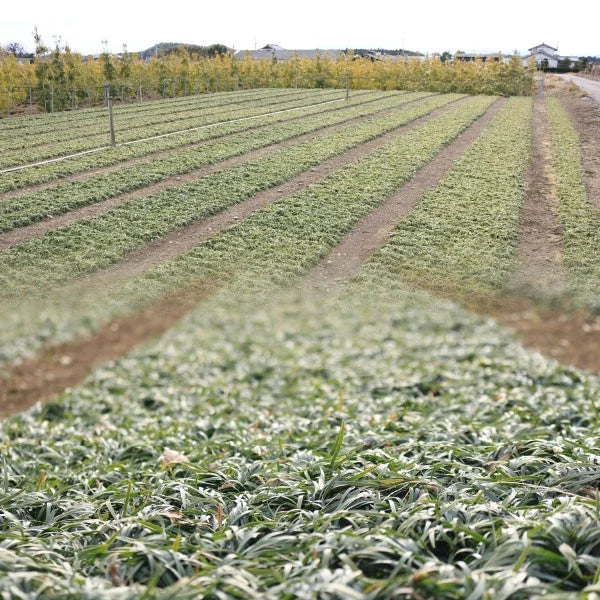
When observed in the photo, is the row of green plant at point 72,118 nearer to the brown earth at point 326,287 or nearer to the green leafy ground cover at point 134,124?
the green leafy ground cover at point 134,124

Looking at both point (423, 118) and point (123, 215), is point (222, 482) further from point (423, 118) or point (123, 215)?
point (423, 118)

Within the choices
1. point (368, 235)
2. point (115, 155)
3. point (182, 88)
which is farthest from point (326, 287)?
point (182, 88)

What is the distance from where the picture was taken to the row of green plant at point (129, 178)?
13.5ft

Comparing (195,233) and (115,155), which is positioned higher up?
(115,155)

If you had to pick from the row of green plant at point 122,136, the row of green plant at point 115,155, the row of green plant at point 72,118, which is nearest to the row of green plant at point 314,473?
the row of green plant at point 115,155

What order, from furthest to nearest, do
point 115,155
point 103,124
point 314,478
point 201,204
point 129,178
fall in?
point 103,124 < point 115,155 < point 129,178 < point 201,204 < point 314,478

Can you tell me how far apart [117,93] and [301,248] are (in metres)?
11.9

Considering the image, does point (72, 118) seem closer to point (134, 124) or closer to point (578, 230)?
point (134, 124)

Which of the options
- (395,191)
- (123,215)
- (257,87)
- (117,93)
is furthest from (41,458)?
(257,87)

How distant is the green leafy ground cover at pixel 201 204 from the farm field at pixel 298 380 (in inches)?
1.3

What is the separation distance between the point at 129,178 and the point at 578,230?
12.2ft

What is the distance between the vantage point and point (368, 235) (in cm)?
348

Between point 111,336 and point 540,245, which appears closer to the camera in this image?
point 540,245

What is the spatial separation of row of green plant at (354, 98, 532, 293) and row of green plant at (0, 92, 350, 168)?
13.3ft
